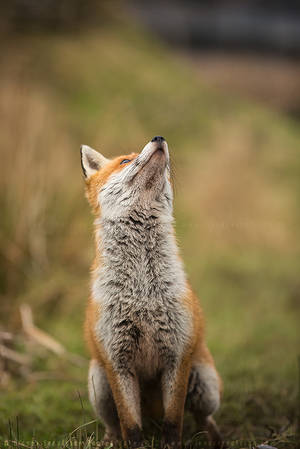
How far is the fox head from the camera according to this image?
2865 millimetres

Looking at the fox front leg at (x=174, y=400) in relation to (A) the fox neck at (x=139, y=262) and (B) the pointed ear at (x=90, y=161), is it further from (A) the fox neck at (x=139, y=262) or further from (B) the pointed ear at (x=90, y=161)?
(B) the pointed ear at (x=90, y=161)

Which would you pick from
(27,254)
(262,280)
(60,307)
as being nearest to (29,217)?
(27,254)

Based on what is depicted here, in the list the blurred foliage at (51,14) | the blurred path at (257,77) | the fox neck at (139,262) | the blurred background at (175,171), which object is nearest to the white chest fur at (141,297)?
the fox neck at (139,262)

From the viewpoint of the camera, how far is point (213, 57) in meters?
18.8

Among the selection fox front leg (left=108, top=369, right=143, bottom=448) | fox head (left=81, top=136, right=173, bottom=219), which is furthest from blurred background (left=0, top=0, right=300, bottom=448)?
fox head (left=81, top=136, right=173, bottom=219)

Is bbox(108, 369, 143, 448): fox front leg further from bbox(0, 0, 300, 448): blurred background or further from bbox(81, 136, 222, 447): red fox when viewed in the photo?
bbox(0, 0, 300, 448): blurred background

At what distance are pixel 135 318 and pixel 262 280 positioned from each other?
6.35 meters

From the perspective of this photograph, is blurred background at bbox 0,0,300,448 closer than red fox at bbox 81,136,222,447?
No

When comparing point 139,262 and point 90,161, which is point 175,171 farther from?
point 139,262

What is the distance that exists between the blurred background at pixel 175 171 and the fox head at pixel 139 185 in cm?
44

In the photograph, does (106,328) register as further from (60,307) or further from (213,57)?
(213,57)

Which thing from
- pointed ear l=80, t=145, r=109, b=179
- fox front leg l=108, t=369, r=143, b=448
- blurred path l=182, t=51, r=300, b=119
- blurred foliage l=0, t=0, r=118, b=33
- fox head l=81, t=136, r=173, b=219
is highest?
blurred foliage l=0, t=0, r=118, b=33

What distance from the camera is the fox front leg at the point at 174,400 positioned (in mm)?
2938

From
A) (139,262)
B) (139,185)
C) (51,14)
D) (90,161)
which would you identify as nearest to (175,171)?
(139,185)
